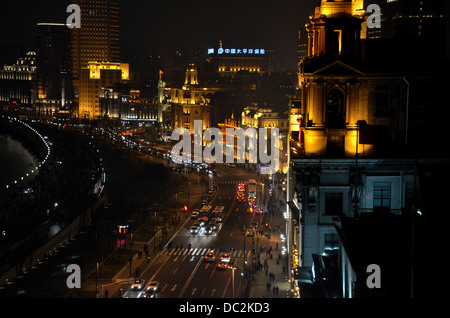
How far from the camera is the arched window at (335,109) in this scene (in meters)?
26.6

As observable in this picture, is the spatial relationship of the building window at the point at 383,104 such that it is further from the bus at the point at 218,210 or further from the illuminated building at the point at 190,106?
the illuminated building at the point at 190,106

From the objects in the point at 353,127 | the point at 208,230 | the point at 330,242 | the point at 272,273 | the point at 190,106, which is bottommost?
the point at 272,273

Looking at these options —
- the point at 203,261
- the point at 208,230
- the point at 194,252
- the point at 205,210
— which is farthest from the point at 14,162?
the point at 203,261

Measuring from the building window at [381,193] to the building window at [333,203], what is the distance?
137 cm

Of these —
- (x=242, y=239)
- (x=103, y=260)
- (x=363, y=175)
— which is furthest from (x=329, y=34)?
(x=242, y=239)

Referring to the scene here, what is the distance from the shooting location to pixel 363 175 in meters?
26.5

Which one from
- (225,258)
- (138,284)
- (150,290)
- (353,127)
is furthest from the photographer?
(225,258)

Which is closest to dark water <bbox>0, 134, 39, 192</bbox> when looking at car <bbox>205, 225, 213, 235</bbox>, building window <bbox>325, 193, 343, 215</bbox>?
car <bbox>205, 225, 213, 235</bbox>

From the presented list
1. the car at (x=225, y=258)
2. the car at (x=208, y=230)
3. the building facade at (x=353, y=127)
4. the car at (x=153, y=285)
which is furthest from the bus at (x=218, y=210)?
the building facade at (x=353, y=127)

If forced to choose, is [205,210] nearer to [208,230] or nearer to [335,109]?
[208,230]

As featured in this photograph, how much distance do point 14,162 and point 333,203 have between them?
409 feet

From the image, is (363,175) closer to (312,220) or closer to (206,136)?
(312,220)

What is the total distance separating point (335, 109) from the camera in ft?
87.7

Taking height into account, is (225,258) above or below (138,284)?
above
